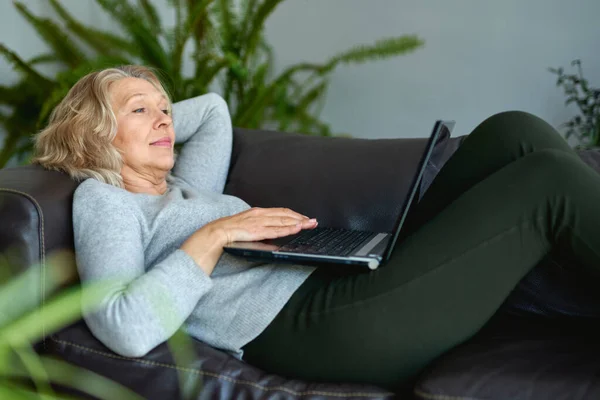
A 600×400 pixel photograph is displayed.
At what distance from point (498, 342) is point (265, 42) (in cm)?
234

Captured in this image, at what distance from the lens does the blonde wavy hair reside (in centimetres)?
134

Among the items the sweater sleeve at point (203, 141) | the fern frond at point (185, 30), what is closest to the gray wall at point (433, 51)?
the fern frond at point (185, 30)

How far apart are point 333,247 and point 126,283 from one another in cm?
35

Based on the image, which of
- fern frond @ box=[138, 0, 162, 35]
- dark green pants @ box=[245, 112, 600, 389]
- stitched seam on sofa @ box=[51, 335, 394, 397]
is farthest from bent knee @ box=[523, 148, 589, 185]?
fern frond @ box=[138, 0, 162, 35]

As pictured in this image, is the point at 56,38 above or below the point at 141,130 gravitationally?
above

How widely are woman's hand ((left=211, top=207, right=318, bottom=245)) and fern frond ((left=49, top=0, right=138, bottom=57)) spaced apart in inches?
66.0

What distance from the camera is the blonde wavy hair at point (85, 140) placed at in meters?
1.34

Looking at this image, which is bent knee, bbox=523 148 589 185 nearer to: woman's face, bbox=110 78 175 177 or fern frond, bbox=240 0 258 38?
woman's face, bbox=110 78 175 177

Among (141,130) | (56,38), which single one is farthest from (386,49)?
(141,130)

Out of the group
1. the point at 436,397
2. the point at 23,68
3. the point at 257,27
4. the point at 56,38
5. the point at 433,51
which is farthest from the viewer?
the point at 433,51

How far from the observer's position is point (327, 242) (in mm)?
1140

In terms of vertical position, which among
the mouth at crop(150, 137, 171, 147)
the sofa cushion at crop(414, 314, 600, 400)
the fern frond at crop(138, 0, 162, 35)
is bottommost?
the sofa cushion at crop(414, 314, 600, 400)

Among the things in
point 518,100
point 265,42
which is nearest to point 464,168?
point 518,100

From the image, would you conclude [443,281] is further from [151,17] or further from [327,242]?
[151,17]
